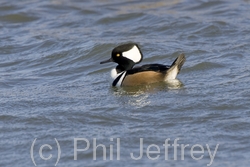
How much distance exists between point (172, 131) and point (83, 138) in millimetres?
1010

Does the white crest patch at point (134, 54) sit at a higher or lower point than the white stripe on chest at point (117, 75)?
higher

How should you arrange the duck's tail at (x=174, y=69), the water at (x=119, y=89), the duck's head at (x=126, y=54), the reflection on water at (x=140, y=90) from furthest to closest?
the duck's head at (x=126, y=54) < the duck's tail at (x=174, y=69) < the reflection on water at (x=140, y=90) < the water at (x=119, y=89)

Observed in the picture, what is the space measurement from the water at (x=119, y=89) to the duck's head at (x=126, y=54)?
1.65 ft

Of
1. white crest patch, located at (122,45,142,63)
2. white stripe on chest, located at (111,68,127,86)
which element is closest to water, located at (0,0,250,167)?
white stripe on chest, located at (111,68,127,86)

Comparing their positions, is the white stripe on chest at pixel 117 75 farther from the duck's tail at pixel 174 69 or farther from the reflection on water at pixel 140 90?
the duck's tail at pixel 174 69

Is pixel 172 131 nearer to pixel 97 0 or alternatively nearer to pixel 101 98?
pixel 101 98

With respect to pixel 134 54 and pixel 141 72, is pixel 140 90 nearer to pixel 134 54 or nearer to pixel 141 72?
pixel 141 72

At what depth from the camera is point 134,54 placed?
1138 cm

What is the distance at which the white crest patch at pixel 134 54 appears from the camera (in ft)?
37.2

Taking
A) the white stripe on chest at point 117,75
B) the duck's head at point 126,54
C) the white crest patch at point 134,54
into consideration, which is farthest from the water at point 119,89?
the white crest patch at point 134,54

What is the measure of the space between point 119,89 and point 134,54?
27.8 inches

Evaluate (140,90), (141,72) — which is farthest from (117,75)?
(140,90)

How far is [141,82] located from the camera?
35.9ft

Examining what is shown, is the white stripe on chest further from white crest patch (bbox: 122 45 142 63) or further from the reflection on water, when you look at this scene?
white crest patch (bbox: 122 45 142 63)
